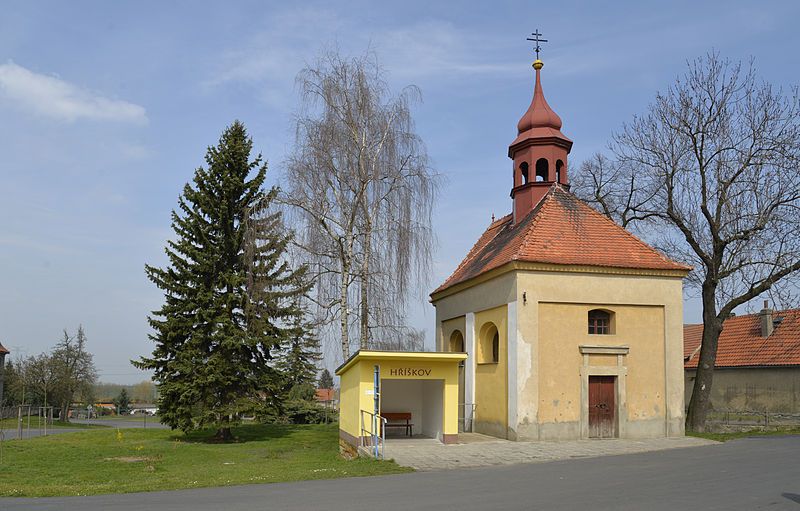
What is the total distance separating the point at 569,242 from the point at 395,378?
7494mm

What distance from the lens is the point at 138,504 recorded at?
473 inches

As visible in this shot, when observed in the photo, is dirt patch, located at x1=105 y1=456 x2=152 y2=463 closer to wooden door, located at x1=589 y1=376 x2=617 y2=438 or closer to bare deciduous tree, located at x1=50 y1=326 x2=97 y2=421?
wooden door, located at x1=589 y1=376 x2=617 y2=438

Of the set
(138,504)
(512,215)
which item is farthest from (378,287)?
(138,504)

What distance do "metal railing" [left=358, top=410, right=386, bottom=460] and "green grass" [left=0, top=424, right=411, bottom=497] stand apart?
1.77ft

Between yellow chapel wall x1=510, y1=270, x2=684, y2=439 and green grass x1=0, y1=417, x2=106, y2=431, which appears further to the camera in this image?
green grass x1=0, y1=417, x2=106, y2=431

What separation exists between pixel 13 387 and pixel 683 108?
60.3m

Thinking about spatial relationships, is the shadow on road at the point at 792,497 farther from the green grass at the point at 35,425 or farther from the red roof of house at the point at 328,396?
the green grass at the point at 35,425

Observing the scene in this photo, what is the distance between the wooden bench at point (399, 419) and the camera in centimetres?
2288

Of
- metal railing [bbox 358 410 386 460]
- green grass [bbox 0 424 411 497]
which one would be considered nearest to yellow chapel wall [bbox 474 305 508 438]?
metal railing [bbox 358 410 386 460]

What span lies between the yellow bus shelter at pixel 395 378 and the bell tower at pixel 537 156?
334 inches

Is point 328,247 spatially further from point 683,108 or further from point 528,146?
point 683,108

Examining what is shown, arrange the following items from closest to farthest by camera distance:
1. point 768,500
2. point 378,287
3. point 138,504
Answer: point 768,500
point 138,504
point 378,287

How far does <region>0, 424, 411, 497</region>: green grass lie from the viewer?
49.8 feet

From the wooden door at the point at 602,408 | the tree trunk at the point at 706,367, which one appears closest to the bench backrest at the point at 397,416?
the wooden door at the point at 602,408
